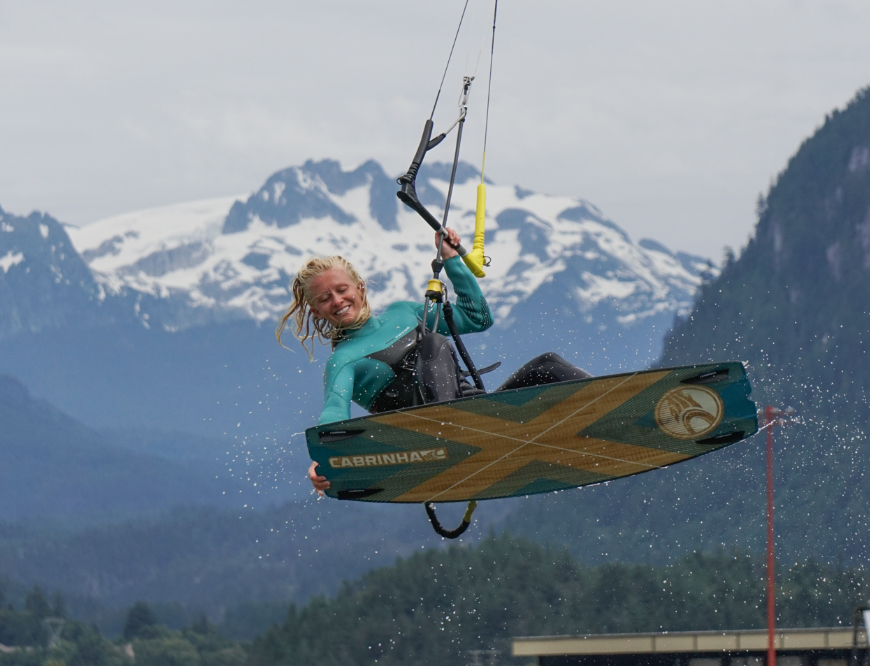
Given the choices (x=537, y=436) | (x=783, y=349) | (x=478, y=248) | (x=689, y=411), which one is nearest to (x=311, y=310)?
(x=478, y=248)

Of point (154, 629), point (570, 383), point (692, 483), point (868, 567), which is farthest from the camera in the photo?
point (692, 483)

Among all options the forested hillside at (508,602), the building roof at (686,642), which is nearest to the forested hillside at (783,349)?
the forested hillside at (508,602)

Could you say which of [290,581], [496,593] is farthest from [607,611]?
[290,581]

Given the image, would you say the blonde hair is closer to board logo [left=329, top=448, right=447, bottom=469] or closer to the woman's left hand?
the woman's left hand

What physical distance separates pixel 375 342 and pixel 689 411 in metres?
1.96

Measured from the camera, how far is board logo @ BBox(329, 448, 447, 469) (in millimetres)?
8750

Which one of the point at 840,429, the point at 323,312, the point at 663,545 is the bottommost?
the point at 323,312

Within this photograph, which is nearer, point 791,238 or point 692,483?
point 692,483

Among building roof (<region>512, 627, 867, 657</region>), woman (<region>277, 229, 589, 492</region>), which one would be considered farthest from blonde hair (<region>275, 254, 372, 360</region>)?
building roof (<region>512, 627, 867, 657</region>)

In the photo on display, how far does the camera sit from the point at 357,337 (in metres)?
8.92

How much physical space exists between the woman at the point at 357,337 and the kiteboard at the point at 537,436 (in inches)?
8.9

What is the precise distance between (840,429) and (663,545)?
73.1ft

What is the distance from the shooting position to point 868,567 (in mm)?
123062

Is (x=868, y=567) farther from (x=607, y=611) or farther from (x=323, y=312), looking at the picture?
(x=323, y=312)
